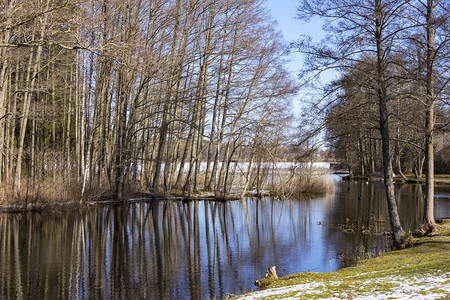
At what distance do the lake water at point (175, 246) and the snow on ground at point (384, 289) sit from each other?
291 cm

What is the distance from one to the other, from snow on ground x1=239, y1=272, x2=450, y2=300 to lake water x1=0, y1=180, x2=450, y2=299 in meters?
2.91

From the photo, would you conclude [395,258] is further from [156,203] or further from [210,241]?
[156,203]

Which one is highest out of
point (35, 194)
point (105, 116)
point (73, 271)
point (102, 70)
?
point (102, 70)

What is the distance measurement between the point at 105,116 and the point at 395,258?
1941cm

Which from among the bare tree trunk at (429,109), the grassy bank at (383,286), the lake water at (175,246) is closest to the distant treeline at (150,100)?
the lake water at (175,246)

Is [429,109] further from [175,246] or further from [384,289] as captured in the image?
[175,246]

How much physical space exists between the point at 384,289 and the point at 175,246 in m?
8.92

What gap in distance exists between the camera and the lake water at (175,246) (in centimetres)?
965

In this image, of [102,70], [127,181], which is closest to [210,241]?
[127,181]

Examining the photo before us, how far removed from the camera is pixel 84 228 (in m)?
16.7

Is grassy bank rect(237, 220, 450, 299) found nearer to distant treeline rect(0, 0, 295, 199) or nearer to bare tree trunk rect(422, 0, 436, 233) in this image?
bare tree trunk rect(422, 0, 436, 233)

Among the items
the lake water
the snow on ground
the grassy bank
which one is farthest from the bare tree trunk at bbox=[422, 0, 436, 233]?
the snow on ground

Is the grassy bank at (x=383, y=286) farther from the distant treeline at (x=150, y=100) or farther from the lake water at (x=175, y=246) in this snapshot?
the distant treeline at (x=150, y=100)

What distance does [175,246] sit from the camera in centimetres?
1380
